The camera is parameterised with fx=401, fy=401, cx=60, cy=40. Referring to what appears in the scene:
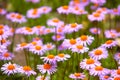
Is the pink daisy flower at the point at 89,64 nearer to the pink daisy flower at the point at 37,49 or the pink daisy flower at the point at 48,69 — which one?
the pink daisy flower at the point at 48,69

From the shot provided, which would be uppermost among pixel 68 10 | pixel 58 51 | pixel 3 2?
pixel 3 2

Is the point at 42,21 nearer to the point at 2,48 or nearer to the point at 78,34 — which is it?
the point at 78,34

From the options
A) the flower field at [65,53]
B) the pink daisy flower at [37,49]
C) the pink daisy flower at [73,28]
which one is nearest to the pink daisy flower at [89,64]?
the flower field at [65,53]

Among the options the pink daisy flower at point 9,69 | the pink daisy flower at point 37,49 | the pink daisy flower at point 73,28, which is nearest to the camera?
the pink daisy flower at point 9,69

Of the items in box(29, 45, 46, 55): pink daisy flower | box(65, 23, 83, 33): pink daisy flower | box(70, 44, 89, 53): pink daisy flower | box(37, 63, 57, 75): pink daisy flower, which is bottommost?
box(37, 63, 57, 75): pink daisy flower

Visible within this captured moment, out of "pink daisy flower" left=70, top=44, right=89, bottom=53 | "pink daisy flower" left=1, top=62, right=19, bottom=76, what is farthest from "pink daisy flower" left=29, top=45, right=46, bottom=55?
"pink daisy flower" left=1, top=62, right=19, bottom=76

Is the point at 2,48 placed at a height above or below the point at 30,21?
below

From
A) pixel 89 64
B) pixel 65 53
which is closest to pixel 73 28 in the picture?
pixel 65 53

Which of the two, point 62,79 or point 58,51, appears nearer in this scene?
point 62,79

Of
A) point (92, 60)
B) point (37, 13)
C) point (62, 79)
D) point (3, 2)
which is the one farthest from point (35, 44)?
point (3, 2)

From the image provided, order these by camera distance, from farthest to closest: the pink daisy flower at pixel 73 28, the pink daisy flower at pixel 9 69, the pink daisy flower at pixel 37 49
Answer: the pink daisy flower at pixel 73 28, the pink daisy flower at pixel 37 49, the pink daisy flower at pixel 9 69

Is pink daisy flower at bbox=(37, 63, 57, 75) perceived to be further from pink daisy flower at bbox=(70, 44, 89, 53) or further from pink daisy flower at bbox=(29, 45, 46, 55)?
pink daisy flower at bbox=(29, 45, 46, 55)
